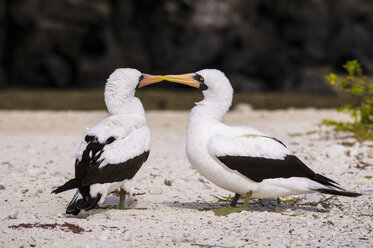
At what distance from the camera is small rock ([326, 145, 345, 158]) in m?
7.57

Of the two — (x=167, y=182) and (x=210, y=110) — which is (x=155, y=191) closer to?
(x=167, y=182)

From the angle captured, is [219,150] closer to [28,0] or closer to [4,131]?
[4,131]

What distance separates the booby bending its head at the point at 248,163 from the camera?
5.00 meters

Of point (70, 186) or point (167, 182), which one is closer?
point (70, 186)

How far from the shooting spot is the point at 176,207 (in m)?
5.48

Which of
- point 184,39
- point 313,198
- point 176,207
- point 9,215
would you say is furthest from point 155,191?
point 184,39

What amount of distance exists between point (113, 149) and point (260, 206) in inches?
58.4

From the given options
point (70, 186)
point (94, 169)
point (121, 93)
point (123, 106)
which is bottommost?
point (70, 186)

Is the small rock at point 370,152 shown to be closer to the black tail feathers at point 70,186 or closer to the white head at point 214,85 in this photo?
the white head at point 214,85

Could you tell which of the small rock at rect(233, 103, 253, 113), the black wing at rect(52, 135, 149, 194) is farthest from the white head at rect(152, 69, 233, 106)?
the small rock at rect(233, 103, 253, 113)

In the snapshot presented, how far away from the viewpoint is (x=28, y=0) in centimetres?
1944

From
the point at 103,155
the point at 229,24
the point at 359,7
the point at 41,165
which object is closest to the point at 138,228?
the point at 103,155

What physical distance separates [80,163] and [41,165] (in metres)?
2.29

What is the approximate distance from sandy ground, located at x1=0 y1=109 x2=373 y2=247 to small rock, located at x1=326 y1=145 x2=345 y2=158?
0.05ft
